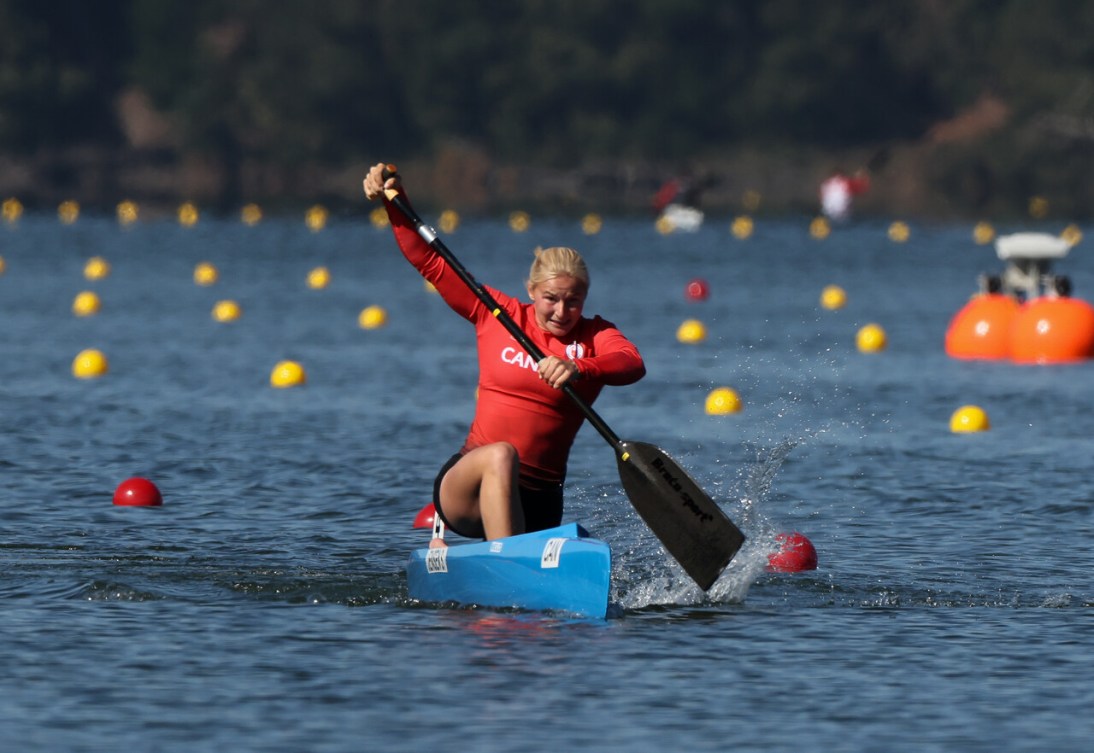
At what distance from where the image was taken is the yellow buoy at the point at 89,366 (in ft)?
72.2

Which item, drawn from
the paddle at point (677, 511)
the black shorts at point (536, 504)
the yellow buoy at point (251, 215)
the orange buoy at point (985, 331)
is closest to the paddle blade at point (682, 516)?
the paddle at point (677, 511)

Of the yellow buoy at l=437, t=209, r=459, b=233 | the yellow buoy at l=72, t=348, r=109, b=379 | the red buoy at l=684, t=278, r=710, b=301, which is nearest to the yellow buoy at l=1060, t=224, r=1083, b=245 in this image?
the yellow buoy at l=437, t=209, r=459, b=233

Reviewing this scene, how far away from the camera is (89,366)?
22.1 metres

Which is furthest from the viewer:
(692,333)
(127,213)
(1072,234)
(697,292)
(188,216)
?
(127,213)

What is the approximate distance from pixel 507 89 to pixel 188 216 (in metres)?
19.7

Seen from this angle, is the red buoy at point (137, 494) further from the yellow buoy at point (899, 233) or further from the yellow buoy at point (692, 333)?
the yellow buoy at point (899, 233)

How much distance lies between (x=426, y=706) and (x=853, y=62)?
7724cm

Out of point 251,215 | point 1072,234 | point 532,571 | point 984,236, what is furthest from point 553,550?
point 251,215

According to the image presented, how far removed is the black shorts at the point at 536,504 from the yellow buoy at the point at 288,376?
10756 millimetres

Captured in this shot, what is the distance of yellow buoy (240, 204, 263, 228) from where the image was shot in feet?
A: 219

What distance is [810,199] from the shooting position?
81.3m

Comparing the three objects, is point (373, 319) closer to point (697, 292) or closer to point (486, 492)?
point (697, 292)

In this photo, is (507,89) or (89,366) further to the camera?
(507,89)

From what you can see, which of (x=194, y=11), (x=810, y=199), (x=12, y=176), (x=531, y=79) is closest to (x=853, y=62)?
(x=810, y=199)
